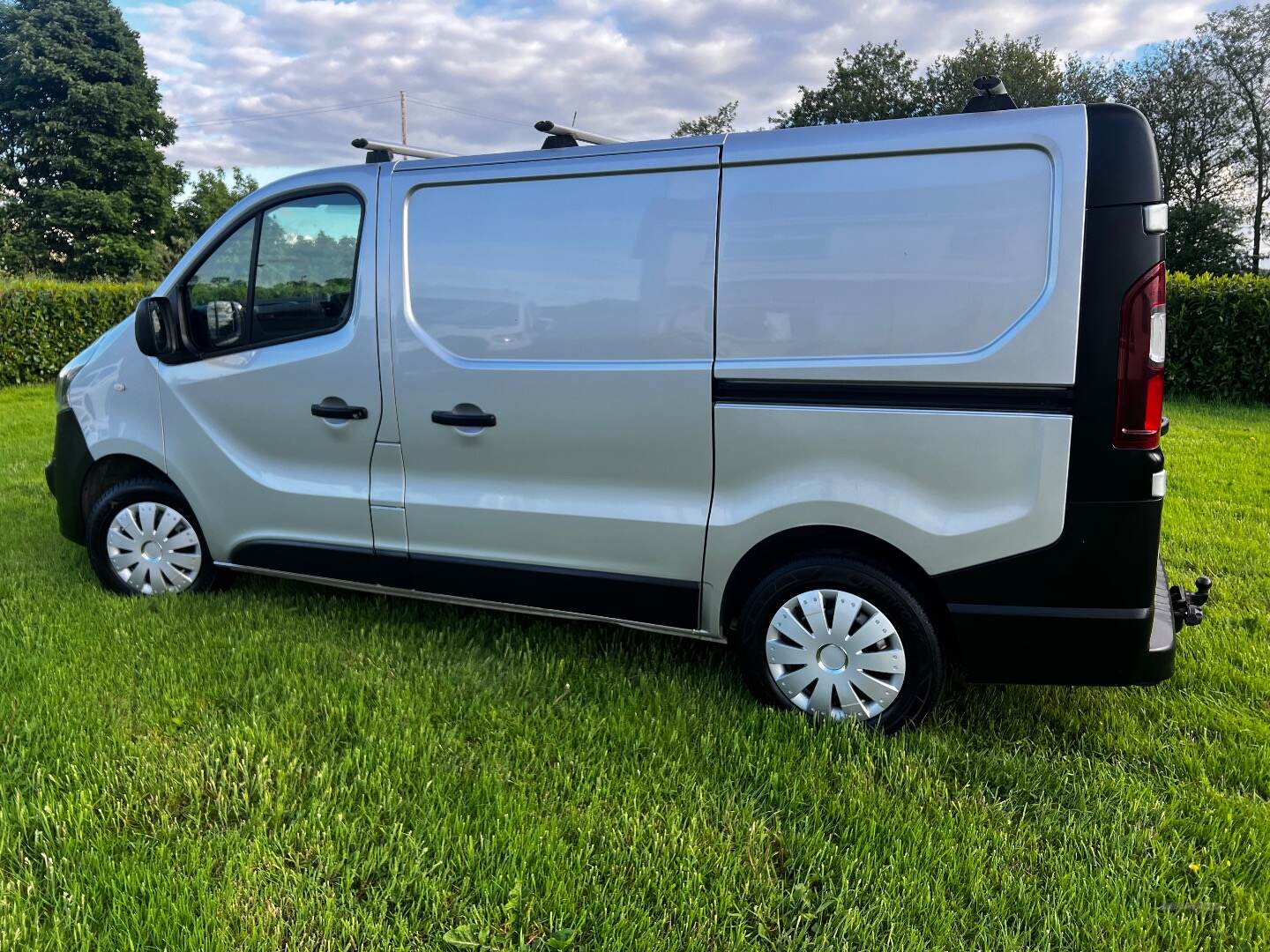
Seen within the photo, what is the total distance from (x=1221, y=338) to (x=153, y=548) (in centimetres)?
1188

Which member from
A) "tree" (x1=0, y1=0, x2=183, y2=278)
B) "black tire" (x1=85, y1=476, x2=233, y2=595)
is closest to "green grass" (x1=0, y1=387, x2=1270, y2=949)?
"black tire" (x1=85, y1=476, x2=233, y2=595)

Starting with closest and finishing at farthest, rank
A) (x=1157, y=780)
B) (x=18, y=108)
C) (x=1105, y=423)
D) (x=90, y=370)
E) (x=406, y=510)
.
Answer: (x=1105, y=423) < (x=1157, y=780) < (x=406, y=510) < (x=90, y=370) < (x=18, y=108)

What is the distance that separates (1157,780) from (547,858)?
191 centimetres

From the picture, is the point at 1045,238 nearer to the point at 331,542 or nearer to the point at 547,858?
the point at 547,858

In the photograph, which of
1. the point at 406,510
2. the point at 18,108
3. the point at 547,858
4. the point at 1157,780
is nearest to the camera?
the point at 547,858

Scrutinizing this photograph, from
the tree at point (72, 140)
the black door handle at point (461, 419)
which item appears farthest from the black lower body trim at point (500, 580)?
the tree at point (72, 140)

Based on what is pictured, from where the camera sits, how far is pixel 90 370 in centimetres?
407

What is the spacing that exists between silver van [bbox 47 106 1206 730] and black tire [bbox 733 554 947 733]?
11 millimetres

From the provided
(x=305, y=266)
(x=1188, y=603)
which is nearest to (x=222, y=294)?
(x=305, y=266)

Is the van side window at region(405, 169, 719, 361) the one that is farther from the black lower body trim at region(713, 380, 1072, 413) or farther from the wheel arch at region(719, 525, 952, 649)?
the wheel arch at region(719, 525, 952, 649)

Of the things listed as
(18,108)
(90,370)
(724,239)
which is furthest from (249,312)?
(18,108)

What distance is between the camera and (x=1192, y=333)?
10.8m

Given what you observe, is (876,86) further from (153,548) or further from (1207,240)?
(153,548)

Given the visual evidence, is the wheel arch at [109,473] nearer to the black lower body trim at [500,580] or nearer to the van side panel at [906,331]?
the black lower body trim at [500,580]
